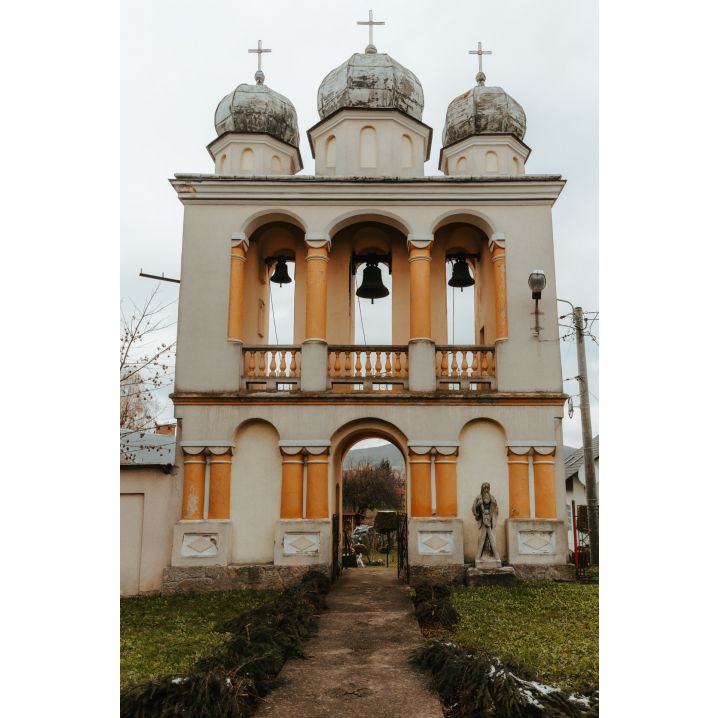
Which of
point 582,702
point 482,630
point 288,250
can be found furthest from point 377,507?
point 582,702

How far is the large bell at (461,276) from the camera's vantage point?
602 inches

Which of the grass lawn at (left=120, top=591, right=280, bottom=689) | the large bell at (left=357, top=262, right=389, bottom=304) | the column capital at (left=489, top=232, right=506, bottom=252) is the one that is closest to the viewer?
the grass lawn at (left=120, top=591, right=280, bottom=689)

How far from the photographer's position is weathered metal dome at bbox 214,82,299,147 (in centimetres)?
1511

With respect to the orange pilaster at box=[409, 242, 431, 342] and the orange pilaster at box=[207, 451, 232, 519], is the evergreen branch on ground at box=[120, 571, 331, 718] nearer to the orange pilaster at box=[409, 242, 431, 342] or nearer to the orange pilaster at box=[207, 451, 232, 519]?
the orange pilaster at box=[207, 451, 232, 519]

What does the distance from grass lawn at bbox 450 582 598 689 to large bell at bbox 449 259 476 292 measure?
7016 millimetres

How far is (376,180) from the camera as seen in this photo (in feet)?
45.2

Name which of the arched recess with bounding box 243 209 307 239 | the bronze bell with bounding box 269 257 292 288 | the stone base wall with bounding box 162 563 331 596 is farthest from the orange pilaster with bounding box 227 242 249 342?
the stone base wall with bounding box 162 563 331 596

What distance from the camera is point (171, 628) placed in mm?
8797

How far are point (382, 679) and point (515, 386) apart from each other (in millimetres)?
7786

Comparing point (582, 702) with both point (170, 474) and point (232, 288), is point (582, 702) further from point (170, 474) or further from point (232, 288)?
point (232, 288)

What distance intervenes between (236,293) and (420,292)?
13.0ft

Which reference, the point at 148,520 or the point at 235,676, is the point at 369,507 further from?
the point at 235,676

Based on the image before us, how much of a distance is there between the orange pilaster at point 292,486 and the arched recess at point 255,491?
21cm

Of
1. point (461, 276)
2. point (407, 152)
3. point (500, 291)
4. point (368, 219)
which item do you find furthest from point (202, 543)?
point (407, 152)
